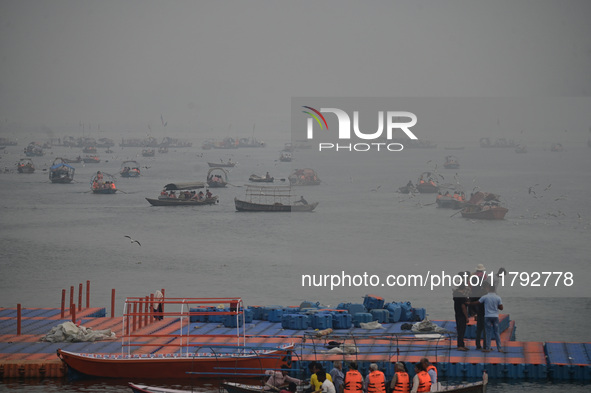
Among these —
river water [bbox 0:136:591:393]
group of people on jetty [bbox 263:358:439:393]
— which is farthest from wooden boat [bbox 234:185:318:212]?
group of people on jetty [bbox 263:358:439:393]

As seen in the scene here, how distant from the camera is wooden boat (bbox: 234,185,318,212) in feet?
400

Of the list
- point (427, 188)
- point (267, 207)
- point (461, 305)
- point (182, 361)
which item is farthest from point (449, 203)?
point (182, 361)

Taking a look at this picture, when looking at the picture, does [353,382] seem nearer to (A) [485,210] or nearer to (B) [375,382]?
(B) [375,382]

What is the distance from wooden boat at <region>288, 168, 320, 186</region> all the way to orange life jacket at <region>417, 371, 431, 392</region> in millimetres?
148075

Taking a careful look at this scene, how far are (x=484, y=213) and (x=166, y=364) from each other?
336 ft

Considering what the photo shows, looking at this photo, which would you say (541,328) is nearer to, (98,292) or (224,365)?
(224,365)

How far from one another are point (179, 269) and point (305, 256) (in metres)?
22.5

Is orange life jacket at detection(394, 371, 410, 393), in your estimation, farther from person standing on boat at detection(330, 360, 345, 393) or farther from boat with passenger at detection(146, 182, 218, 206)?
boat with passenger at detection(146, 182, 218, 206)

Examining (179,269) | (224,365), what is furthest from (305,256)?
(224,365)

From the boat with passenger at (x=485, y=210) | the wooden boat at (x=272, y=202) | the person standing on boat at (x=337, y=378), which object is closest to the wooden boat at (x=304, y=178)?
the wooden boat at (x=272, y=202)

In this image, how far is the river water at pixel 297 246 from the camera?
55.8 m

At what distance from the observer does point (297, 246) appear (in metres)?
95.3

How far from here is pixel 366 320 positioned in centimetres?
2989

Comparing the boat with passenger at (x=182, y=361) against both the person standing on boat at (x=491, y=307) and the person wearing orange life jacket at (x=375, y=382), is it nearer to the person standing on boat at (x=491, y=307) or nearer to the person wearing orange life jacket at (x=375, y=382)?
the person wearing orange life jacket at (x=375, y=382)
